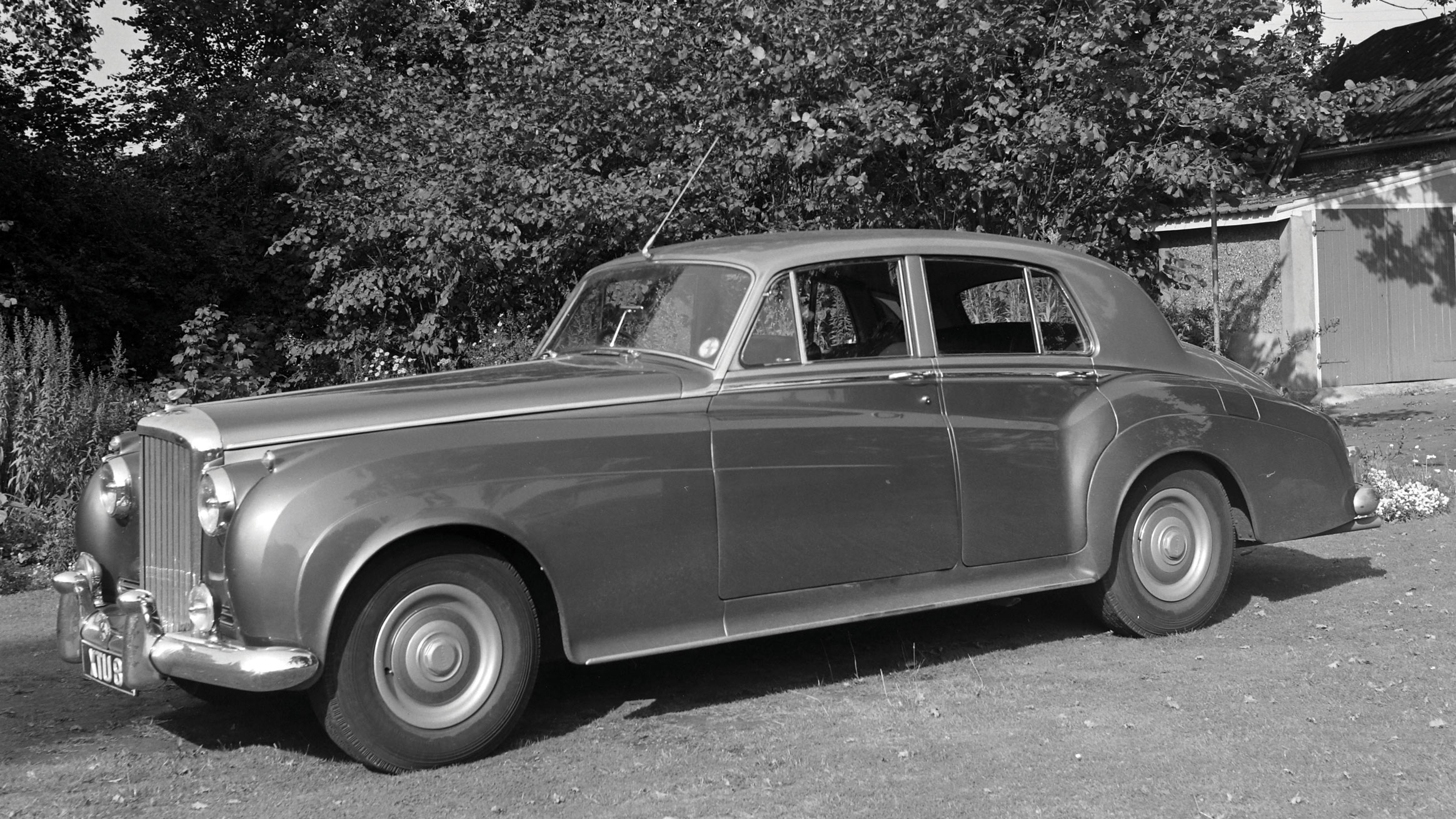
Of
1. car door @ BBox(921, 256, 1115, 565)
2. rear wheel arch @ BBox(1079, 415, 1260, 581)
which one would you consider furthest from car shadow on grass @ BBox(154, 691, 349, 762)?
rear wheel arch @ BBox(1079, 415, 1260, 581)

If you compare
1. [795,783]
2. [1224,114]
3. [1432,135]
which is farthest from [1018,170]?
[1432,135]

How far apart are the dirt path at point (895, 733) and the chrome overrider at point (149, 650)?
373 mm

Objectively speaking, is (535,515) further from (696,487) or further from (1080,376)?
(1080,376)

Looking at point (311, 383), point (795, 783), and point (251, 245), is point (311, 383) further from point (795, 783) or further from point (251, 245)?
point (795, 783)

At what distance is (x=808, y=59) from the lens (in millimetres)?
9820

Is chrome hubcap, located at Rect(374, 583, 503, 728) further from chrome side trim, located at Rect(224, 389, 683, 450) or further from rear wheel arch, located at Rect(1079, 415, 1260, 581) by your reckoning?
rear wheel arch, located at Rect(1079, 415, 1260, 581)

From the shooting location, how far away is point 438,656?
462cm

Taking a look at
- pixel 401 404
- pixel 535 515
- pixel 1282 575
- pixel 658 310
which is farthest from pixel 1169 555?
pixel 401 404

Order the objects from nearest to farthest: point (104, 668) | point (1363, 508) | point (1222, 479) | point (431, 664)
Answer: point (431, 664) → point (104, 668) → point (1222, 479) → point (1363, 508)

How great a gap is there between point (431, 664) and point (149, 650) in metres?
0.90

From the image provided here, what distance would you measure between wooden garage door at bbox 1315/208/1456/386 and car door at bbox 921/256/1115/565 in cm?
1283

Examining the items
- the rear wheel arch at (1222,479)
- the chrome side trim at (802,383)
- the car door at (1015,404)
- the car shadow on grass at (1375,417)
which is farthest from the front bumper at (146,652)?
the car shadow on grass at (1375,417)

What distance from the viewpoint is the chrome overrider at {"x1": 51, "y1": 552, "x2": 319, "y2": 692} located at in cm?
430

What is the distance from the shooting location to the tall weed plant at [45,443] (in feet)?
28.0
